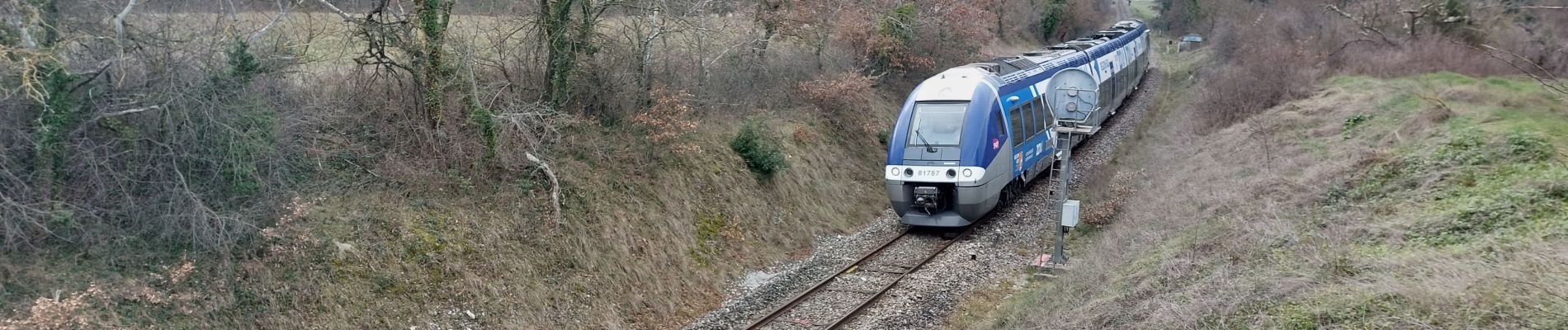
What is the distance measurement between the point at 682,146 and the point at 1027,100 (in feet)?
21.3

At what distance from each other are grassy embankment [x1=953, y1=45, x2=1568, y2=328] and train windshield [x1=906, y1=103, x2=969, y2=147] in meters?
2.61

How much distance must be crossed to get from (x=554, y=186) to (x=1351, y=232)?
31.1ft

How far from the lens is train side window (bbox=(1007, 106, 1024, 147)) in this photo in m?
14.6

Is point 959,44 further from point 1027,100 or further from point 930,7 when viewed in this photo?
point 1027,100

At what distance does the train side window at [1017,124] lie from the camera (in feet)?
48.0

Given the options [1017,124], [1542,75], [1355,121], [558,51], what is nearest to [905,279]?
[1017,124]

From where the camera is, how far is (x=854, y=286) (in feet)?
38.0

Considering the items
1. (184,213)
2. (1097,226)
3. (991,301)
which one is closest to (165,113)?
(184,213)

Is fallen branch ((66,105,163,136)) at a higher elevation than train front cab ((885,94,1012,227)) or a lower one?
higher

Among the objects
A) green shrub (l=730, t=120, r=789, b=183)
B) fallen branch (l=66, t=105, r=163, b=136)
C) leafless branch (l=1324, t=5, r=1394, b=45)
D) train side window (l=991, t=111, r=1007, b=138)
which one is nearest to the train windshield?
train side window (l=991, t=111, r=1007, b=138)

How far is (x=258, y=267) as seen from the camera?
841cm

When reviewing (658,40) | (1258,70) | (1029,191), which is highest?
(658,40)

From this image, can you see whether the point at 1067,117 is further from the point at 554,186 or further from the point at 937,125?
the point at 554,186

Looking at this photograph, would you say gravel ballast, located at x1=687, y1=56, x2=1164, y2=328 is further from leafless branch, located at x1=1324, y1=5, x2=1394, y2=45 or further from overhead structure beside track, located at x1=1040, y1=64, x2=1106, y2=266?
leafless branch, located at x1=1324, y1=5, x2=1394, y2=45
